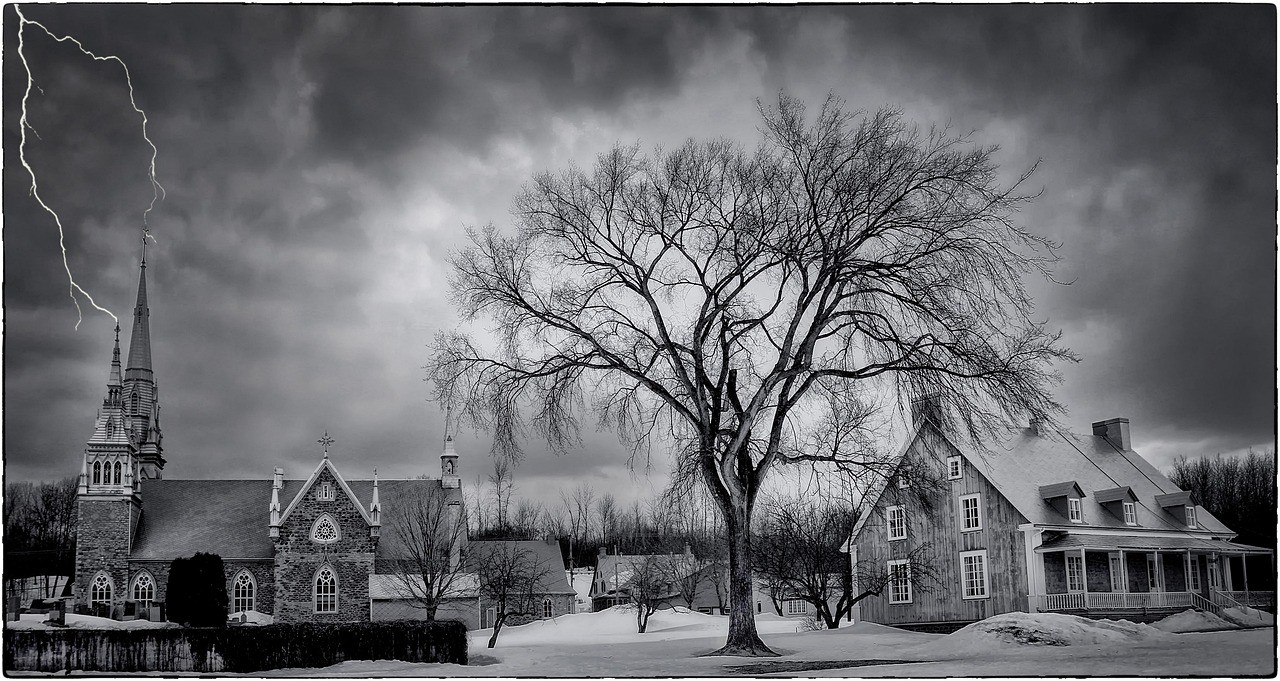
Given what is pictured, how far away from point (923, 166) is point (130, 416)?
18.7m

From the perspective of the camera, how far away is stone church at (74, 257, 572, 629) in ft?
95.9

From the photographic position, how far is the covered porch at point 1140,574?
70.1 feet

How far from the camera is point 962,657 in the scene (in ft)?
47.2

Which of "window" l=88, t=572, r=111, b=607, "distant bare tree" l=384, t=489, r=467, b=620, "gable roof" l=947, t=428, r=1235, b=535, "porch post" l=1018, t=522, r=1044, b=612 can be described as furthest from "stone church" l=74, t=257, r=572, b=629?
"porch post" l=1018, t=522, r=1044, b=612

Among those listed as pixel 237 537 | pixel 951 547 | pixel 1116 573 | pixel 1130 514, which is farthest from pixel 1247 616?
pixel 237 537

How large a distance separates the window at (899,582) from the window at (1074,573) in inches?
136

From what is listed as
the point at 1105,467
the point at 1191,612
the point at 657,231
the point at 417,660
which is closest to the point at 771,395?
the point at 657,231

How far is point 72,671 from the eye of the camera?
13461 mm

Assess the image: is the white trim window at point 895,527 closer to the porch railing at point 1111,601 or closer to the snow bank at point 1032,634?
the porch railing at point 1111,601

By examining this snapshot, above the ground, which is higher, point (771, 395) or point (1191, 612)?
point (771, 395)

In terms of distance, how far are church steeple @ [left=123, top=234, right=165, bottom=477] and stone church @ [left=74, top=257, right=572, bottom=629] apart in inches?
5.4

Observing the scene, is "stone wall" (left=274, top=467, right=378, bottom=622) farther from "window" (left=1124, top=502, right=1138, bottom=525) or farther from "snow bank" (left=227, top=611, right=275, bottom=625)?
"window" (left=1124, top=502, right=1138, bottom=525)

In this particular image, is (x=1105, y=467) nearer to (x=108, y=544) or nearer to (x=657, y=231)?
(x=657, y=231)

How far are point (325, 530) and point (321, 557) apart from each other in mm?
744
